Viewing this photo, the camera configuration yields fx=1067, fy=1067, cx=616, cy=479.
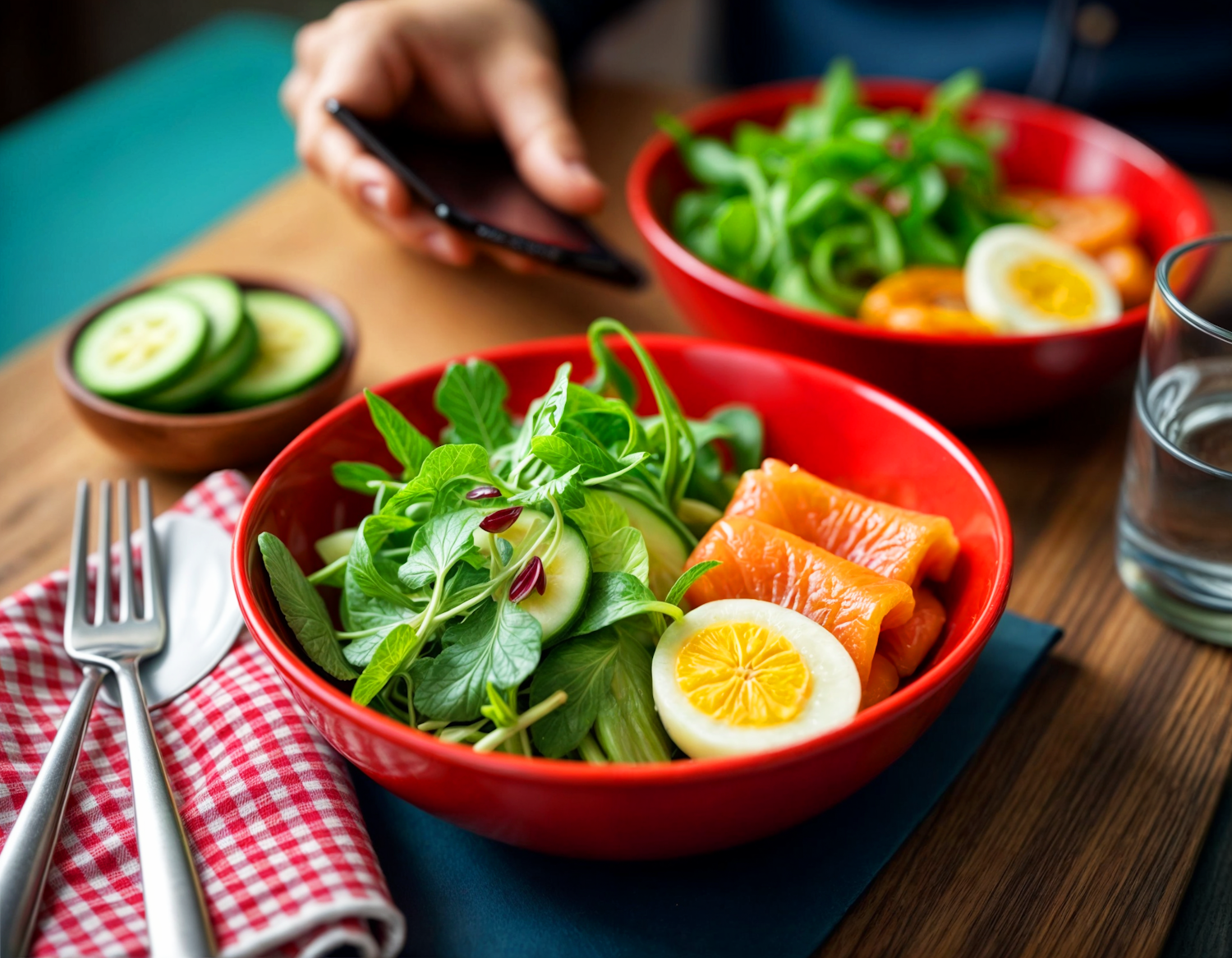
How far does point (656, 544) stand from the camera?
958 mm

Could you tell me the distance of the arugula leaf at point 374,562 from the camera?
2.91ft

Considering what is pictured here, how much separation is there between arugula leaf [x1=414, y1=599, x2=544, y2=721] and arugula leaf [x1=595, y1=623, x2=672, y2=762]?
0.26 ft

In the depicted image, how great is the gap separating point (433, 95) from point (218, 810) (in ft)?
4.19

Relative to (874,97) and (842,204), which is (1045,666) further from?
(874,97)

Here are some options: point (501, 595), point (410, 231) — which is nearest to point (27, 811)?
point (501, 595)

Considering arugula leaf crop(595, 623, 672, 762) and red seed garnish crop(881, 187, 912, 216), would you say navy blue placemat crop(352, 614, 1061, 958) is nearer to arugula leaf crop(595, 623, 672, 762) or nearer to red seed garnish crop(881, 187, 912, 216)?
arugula leaf crop(595, 623, 672, 762)

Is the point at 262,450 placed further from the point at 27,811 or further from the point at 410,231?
the point at 27,811

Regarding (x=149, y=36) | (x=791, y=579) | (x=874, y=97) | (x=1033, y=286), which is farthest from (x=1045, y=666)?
(x=149, y=36)

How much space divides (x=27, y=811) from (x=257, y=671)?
0.23 meters

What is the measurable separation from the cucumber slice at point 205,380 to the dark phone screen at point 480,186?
0.33 m

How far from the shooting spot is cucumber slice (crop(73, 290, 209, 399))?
1.26 meters

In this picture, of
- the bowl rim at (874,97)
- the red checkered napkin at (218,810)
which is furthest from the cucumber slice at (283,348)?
the bowl rim at (874,97)

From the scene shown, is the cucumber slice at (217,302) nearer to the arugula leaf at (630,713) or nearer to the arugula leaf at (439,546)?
the arugula leaf at (439,546)

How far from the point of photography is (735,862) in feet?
2.86
